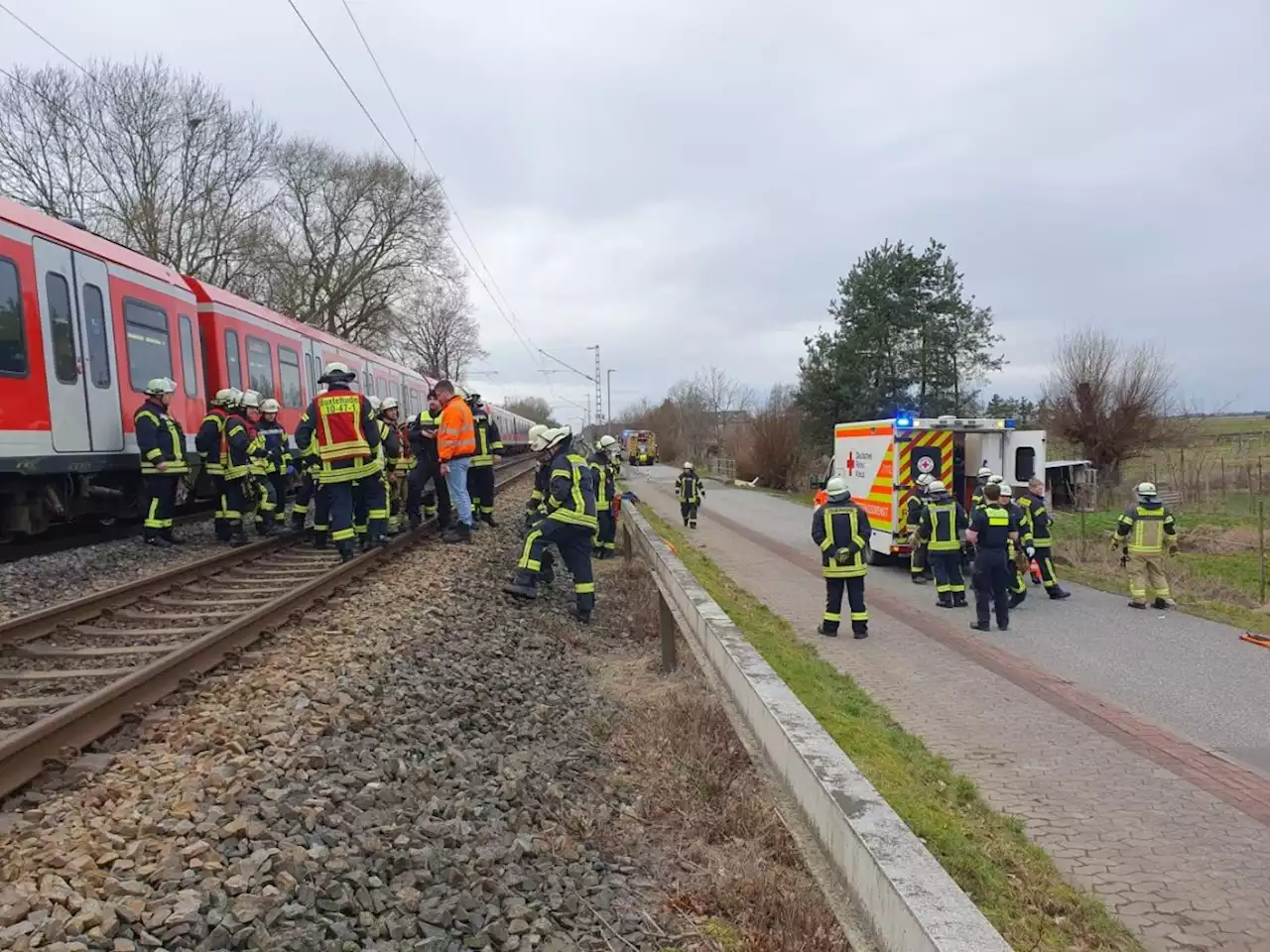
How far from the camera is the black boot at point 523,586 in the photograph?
26.0ft

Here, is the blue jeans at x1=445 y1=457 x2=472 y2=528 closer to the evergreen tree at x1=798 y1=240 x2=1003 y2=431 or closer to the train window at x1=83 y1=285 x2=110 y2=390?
the train window at x1=83 y1=285 x2=110 y2=390

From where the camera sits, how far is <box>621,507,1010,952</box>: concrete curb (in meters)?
2.42

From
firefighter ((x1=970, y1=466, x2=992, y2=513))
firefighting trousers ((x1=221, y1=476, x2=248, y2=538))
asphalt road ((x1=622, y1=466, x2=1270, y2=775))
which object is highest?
firefighting trousers ((x1=221, y1=476, x2=248, y2=538))

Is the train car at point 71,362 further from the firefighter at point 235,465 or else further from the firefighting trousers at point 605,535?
the firefighting trousers at point 605,535

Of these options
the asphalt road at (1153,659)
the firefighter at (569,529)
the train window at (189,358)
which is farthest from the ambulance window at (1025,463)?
the train window at (189,358)

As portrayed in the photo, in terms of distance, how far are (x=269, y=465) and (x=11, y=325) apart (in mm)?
3241

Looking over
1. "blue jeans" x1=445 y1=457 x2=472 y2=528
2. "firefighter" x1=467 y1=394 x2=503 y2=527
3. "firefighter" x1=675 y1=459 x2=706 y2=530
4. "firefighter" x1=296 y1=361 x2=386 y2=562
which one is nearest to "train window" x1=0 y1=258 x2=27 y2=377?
"firefighter" x1=296 y1=361 x2=386 y2=562

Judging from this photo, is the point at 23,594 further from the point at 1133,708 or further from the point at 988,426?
the point at 988,426

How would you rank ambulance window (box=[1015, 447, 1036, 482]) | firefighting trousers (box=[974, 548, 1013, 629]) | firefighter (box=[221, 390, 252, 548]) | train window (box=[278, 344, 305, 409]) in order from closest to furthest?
firefighting trousers (box=[974, 548, 1013, 629])
firefighter (box=[221, 390, 252, 548])
ambulance window (box=[1015, 447, 1036, 482])
train window (box=[278, 344, 305, 409])

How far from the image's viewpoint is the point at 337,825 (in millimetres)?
3074

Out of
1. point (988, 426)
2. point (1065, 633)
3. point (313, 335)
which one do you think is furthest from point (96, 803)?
point (313, 335)

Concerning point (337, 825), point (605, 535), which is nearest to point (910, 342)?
point (605, 535)

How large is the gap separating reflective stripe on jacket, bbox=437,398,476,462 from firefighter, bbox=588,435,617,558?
4.62 ft

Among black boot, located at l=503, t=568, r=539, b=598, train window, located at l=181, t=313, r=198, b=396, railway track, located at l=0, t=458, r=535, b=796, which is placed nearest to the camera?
railway track, located at l=0, t=458, r=535, b=796
